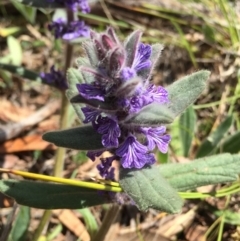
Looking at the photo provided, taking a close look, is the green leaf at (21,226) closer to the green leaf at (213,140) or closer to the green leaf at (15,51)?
the green leaf at (213,140)

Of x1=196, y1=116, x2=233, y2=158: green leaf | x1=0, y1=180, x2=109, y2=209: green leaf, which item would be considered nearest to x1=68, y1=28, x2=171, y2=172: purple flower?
x1=0, y1=180, x2=109, y2=209: green leaf

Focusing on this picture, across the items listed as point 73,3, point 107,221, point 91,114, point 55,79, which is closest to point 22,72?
point 55,79

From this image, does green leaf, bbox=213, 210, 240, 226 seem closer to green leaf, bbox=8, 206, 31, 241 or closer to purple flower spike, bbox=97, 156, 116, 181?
purple flower spike, bbox=97, 156, 116, 181

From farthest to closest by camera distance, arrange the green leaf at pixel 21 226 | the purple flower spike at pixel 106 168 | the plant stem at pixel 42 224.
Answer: the plant stem at pixel 42 224
the green leaf at pixel 21 226
the purple flower spike at pixel 106 168

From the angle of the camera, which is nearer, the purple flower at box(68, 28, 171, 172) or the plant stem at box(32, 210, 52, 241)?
the purple flower at box(68, 28, 171, 172)

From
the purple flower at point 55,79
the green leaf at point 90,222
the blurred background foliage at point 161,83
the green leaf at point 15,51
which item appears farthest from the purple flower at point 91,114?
the green leaf at point 15,51

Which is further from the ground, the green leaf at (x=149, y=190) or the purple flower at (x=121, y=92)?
the purple flower at (x=121, y=92)

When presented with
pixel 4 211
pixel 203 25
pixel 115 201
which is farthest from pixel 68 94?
pixel 203 25
